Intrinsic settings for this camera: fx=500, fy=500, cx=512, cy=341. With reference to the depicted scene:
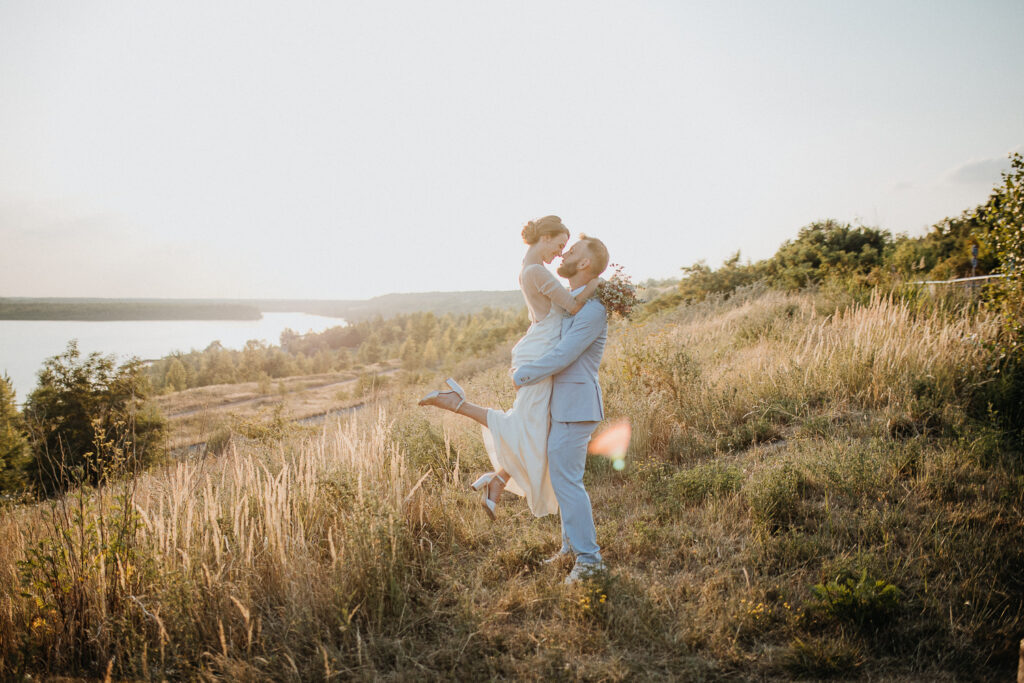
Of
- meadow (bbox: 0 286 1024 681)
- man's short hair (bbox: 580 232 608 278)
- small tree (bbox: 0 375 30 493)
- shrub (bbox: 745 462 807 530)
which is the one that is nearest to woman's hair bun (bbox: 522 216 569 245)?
man's short hair (bbox: 580 232 608 278)

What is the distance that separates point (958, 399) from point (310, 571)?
21.2 feet

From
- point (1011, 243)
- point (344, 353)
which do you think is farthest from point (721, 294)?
point (344, 353)

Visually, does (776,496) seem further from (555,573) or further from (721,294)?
(721,294)

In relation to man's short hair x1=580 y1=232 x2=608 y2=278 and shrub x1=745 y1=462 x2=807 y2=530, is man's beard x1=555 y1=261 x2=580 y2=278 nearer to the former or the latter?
man's short hair x1=580 y1=232 x2=608 y2=278

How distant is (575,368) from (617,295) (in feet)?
1.88

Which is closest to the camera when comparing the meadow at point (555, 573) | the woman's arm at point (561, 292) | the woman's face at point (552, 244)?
the meadow at point (555, 573)

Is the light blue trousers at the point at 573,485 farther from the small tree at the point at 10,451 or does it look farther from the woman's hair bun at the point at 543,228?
the small tree at the point at 10,451

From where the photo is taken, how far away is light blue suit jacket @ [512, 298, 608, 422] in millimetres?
3297

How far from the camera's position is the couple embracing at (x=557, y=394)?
334 cm

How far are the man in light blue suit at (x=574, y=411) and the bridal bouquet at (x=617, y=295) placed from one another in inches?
2.4

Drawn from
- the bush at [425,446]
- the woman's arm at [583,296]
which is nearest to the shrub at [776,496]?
the woman's arm at [583,296]

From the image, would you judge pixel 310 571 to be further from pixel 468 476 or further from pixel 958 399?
pixel 958 399

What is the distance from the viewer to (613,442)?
5.94 metres

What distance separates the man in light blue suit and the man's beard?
0.31m
